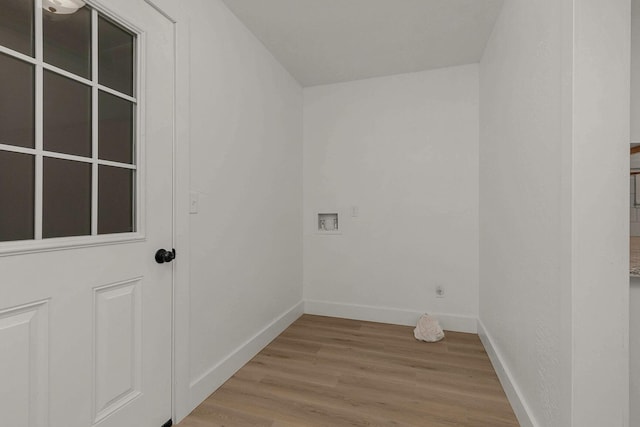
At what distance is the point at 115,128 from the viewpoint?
138 cm

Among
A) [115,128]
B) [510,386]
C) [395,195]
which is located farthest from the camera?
[395,195]

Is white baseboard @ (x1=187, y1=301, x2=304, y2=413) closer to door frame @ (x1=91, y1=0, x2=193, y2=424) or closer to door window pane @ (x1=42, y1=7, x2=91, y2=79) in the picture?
door frame @ (x1=91, y1=0, x2=193, y2=424)

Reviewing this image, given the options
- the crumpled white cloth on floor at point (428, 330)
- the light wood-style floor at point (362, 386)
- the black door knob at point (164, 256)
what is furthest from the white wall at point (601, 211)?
the black door knob at point (164, 256)

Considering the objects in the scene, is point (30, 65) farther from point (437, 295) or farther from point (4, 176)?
point (437, 295)

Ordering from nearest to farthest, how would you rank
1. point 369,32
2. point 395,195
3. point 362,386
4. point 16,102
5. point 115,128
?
point 16,102 < point 115,128 < point 362,386 < point 369,32 < point 395,195

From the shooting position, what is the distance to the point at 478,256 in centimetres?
288

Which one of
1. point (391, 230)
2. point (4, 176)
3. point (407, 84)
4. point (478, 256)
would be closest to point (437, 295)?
point (478, 256)

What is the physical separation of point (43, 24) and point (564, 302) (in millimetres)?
2174

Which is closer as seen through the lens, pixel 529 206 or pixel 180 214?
pixel 529 206

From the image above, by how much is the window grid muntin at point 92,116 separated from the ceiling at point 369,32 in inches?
40.3

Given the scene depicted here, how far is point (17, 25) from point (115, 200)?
0.68 metres

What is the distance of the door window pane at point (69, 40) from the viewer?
3.74 ft

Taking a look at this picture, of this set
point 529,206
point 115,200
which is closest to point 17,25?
point 115,200

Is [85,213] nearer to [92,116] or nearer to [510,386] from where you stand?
[92,116]
